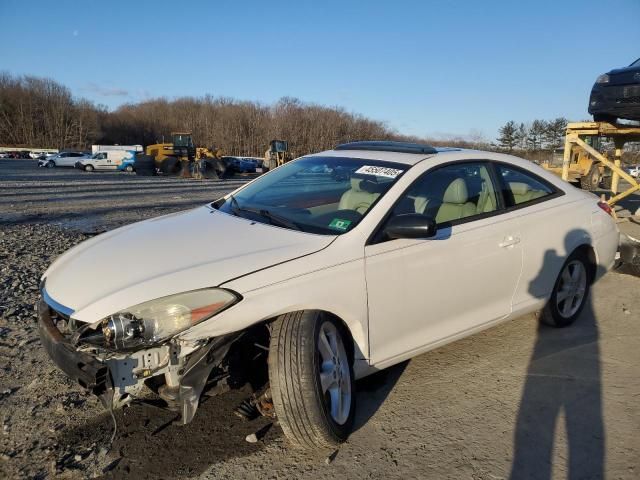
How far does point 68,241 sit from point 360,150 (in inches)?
228

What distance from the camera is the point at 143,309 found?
223cm

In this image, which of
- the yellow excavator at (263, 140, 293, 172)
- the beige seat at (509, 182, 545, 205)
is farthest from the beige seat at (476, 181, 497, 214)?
the yellow excavator at (263, 140, 293, 172)

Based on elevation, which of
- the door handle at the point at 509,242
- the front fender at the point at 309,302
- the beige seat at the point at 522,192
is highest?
the beige seat at the point at 522,192

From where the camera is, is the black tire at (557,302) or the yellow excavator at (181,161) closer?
the black tire at (557,302)

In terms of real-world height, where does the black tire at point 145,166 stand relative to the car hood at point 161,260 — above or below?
above

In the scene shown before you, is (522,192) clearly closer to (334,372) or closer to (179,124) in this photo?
(334,372)

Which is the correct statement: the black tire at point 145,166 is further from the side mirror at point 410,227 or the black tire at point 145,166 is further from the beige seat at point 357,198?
the side mirror at point 410,227

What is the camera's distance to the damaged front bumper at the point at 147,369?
218cm

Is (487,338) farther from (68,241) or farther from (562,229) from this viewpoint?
(68,241)

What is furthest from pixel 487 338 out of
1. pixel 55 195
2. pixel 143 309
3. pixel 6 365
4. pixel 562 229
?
pixel 55 195

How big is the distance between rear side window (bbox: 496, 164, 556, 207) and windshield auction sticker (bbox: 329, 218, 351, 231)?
1455 mm

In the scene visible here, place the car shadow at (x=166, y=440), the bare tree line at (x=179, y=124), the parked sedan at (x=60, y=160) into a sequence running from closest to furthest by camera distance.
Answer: the car shadow at (x=166, y=440) < the parked sedan at (x=60, y=160) < the bare tree line at (x=179, y=124)

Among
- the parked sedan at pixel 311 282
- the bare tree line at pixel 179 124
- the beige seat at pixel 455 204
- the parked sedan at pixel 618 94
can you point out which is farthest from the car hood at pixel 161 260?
the bare tree line at pixel 179 124

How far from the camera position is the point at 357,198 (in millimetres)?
3127
